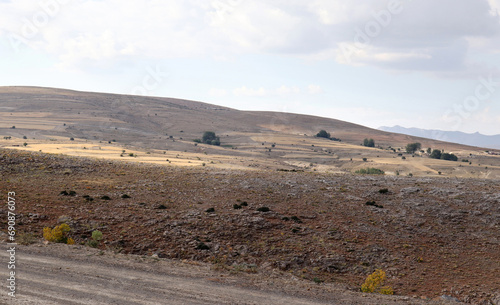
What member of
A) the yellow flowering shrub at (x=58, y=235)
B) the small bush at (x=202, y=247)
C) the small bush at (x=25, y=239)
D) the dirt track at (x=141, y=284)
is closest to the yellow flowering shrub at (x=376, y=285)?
the dirt track at (x=141, y=284)

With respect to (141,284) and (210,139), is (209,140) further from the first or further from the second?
(141,284)

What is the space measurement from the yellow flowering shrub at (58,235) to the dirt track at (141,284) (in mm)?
2782

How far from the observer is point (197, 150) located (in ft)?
458

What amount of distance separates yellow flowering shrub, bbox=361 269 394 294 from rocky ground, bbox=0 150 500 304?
1.91 ft

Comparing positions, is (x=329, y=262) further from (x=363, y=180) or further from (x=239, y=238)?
(x=363, y=180)

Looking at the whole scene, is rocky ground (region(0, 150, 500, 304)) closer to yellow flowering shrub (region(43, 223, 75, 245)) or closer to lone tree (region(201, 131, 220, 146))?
yellow flowering shrub (region(43, 223, 75, 245))

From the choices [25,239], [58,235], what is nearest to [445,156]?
[58,235]

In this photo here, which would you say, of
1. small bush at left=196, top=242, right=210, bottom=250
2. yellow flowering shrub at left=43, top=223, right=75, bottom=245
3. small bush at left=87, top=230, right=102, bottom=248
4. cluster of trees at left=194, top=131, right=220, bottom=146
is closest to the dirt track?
yellow flowering shrub at left=43, top=223, right=75, bottom=245

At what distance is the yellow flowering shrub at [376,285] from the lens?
21.0 meters

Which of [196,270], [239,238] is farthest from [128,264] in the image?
[239,238]

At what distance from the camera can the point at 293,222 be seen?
31.2 meters

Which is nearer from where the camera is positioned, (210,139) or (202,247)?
(202,247)

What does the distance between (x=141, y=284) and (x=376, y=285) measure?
1223 centimetres

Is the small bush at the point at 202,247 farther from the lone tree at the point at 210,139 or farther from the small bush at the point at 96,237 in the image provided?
the lone tree at the point at 210,139
